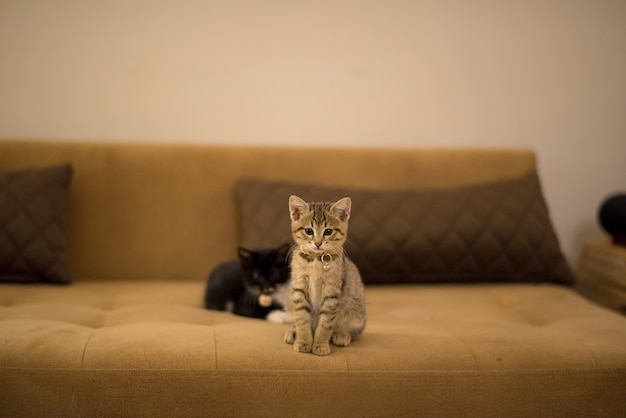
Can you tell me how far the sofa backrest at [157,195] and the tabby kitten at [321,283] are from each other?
2.90 ft

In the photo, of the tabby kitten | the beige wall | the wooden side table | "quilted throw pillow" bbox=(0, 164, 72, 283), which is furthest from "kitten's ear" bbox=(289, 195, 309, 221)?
the wooden side table

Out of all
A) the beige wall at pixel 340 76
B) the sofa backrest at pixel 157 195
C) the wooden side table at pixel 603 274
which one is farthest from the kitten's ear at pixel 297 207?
the wooden side table at pixel 603 274

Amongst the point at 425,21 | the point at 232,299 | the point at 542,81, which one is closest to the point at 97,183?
the point at 232,299

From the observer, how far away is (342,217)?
5.86 feet

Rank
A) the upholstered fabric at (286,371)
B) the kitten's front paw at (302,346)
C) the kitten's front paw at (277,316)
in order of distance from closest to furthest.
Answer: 1. the upholstered fabric at (286,371)
2. the kitten's front paw at (302,346)
3. the kitten's front paw at (277,316)

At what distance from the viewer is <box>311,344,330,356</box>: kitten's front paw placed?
5.53 feet

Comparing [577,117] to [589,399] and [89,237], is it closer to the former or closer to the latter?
[589,399]

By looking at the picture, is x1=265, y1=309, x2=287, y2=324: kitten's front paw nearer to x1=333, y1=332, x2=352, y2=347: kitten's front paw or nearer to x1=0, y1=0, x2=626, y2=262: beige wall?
x1=333, y1=332, x2=352, y2=347: kitten's front paw

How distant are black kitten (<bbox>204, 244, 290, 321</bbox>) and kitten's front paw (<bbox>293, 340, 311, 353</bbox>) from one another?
1.26 ft

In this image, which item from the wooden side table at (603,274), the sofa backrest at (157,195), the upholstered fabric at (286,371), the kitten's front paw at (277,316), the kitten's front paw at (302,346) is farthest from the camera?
the wooden side table at (603,274)

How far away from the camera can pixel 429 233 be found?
8.13 feet

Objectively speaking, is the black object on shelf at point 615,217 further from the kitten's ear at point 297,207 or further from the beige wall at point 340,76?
the kitten's ear at point 297,207

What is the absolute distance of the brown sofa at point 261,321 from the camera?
63.4 inches

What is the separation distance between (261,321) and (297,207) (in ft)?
1.54
